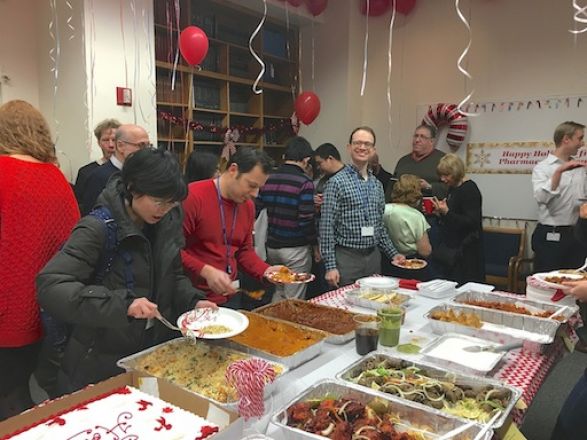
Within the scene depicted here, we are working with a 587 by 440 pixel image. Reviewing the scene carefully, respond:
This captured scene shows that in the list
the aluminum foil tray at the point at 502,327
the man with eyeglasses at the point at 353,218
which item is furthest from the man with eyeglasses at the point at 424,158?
the aluminum foil tray at the point at 502,327

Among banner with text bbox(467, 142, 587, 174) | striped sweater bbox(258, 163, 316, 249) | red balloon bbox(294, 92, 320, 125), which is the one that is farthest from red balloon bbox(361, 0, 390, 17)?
striped sweater bbox(258, 163, 316, 249)

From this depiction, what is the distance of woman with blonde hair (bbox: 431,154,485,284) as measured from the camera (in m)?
3.47

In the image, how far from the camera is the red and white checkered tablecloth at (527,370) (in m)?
1.44

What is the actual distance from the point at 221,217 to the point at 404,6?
4.05 m

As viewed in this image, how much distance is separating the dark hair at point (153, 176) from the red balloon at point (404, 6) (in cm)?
444

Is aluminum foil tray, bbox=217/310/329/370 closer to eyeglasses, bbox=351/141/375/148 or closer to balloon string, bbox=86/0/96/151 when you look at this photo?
eyeglasses, bbox=351/141/375/148

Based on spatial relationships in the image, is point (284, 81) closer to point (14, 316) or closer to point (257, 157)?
point (257, 157)

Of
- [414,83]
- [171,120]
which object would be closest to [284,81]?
[414,83]

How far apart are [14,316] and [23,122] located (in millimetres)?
706

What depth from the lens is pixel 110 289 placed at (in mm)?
1454

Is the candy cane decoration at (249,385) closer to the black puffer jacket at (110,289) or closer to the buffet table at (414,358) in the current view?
the buffet table at (414,358)

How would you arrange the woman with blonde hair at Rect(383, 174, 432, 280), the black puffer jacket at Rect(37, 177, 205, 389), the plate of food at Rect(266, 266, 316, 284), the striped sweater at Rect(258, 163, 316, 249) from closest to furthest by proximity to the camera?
the black puffer jacket at Rect(37, 177, 205, 389)
the plate of food at Rect(266, 266, 316, 284)
the woman with blonde hair at Rect(383, 174, 432, 280)
the striped sweater at Rect(258, 163, 316, 249)

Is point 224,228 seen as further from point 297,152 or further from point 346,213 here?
point 297,152

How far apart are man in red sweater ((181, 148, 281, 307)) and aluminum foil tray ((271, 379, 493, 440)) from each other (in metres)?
0.71
